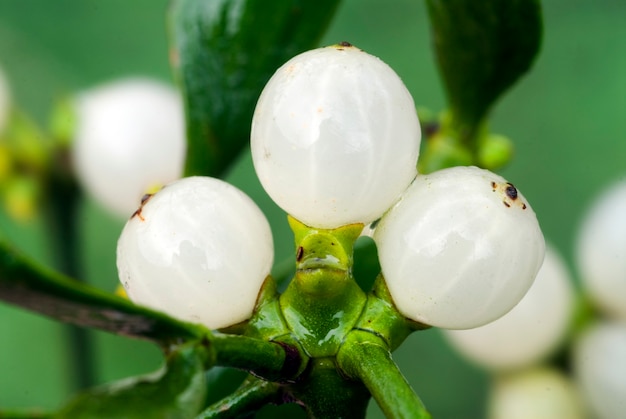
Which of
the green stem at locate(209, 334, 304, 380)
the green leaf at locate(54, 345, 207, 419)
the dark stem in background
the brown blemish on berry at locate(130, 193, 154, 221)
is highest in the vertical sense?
the green leaf at locate(54, 345, 207, 419)

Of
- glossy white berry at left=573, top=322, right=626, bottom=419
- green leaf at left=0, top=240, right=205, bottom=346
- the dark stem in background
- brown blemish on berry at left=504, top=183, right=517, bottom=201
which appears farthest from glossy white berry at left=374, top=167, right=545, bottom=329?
the dark stem in background

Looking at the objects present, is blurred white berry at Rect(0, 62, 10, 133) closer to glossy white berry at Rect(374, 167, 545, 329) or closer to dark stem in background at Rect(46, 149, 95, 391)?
dark stem in background at Rect(46, 149, 95, 391)

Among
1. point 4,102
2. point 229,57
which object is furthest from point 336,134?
point 4,102

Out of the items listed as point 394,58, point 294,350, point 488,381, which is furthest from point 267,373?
point 394,58

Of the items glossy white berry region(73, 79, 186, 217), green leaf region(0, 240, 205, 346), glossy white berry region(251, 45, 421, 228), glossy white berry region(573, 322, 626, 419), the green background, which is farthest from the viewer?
the green background

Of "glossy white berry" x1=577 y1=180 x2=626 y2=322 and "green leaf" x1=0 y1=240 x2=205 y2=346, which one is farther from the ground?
Answer: "green leaf" x1=0 y1=240 x2=205 y2=346

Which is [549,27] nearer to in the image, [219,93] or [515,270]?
[219,93]
